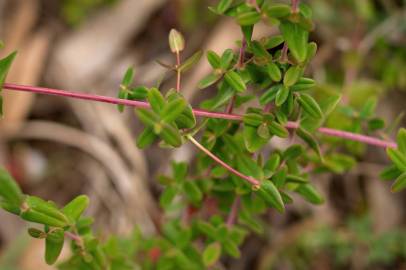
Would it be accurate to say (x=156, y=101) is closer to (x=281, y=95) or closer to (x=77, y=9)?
(x=281, y=95)

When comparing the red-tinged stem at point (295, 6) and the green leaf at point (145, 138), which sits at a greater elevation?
the red-tinged stem at point (295, 6)

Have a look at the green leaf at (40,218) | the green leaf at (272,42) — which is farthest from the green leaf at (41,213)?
the green leaf at (272,42)

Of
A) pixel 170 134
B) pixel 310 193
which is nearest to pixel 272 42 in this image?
pixel 170 134

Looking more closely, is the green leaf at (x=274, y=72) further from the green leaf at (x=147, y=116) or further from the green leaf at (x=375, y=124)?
the green leaf at (x=375, y=124)

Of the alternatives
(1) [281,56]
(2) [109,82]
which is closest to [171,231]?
(1) [281,56]

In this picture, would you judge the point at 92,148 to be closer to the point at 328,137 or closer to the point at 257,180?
the point at 328,137

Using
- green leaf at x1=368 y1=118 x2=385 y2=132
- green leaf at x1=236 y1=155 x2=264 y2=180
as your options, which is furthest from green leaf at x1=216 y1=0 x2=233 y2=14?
green leaf at x1=368 y1=118 x2=385 y2=132
